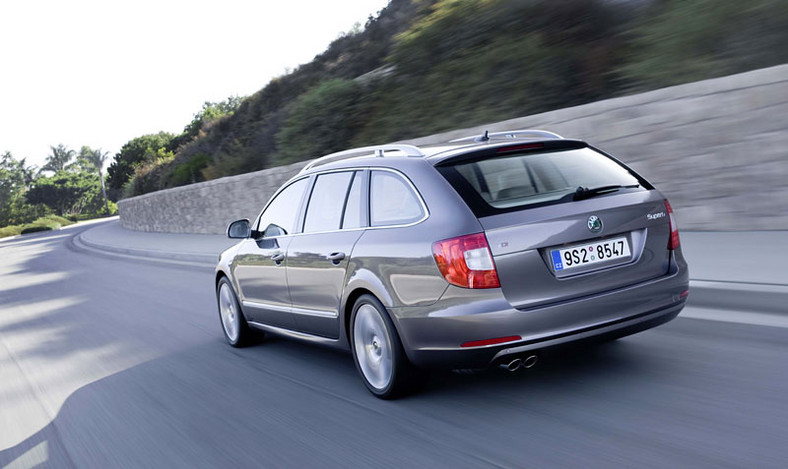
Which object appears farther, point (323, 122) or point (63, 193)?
point (63, 193)

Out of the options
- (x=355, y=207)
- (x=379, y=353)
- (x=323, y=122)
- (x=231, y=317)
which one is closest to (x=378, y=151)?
(x=355, y=207)

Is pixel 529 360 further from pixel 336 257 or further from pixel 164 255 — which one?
pixel 164 255

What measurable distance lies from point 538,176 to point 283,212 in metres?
2.46

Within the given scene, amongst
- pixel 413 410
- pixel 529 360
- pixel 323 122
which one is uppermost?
pixel 323 122

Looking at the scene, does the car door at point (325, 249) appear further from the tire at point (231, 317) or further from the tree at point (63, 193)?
the tree at point (63, 193)

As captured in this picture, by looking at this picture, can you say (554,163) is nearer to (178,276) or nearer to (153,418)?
(153,418)

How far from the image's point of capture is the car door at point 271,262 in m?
6.32

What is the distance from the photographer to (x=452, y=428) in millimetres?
4383

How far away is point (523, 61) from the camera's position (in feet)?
46.4

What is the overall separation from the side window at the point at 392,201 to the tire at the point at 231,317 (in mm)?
2653

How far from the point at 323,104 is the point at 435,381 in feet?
52.2

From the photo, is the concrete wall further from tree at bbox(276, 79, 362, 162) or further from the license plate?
tree at bbox(276, 79, 362, 162)

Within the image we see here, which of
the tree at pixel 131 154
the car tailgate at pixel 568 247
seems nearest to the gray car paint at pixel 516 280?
the car tailgate at pixel 568 247

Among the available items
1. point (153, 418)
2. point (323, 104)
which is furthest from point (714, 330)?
point (323, 104)
